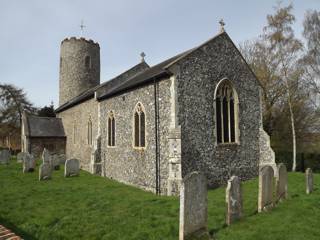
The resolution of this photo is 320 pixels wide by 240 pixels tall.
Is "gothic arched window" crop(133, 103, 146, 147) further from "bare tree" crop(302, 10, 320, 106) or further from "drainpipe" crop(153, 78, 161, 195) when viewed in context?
"bare tree" crop(302, 10, 320, 106)

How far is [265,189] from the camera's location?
766 cm

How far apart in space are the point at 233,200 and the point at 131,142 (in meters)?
7.00

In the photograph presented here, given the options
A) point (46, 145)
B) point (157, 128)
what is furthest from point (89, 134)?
point (157, 128)

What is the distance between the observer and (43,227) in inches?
255

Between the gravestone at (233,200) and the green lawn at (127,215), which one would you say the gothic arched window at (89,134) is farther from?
the gravestone at (233,200)

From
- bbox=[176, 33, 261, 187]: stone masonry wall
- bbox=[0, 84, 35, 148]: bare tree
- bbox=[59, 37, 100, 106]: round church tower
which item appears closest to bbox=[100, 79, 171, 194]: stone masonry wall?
bbox=[176, 33, 261, 187]: stone masonry wall

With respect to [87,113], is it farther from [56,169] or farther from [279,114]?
[279,114]

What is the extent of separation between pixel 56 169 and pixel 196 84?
38.6ft

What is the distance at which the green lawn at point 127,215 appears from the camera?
6.09m

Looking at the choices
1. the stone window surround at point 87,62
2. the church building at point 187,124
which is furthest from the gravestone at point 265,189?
the stone window surround at point 87,62

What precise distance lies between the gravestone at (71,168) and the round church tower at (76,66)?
13773mm

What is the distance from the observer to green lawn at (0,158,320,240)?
6.09 metres

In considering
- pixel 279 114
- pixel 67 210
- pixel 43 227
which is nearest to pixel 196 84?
pixel 67 210

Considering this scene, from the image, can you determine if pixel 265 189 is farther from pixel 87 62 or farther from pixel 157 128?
pixel 87 62
